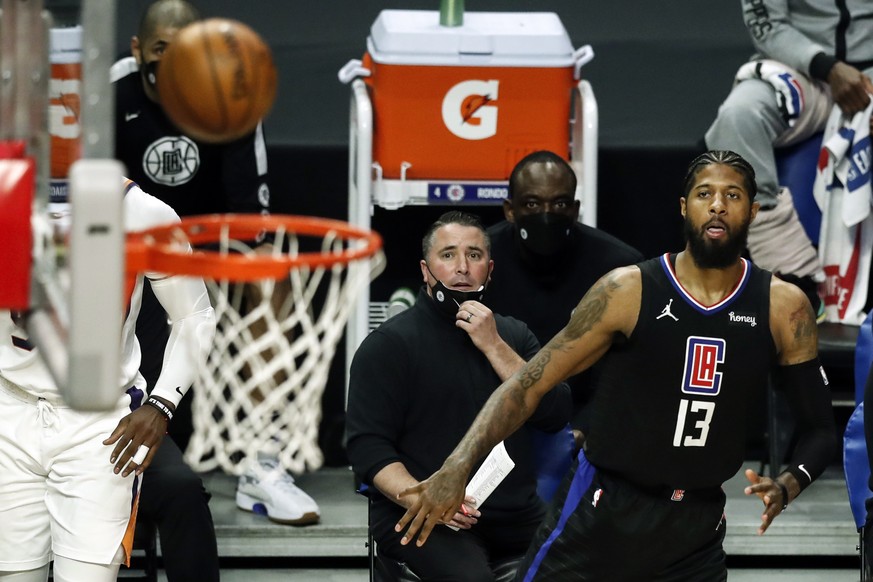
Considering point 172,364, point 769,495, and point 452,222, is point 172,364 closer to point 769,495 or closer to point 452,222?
point 452,222

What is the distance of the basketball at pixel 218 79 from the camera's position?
325 cm

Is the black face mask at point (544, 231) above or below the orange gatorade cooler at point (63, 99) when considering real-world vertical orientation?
below

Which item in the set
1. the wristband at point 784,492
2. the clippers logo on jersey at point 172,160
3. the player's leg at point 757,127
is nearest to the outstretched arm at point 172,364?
the clippers logo on jersey at point 172,160

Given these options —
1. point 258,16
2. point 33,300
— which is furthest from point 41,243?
point 258,16

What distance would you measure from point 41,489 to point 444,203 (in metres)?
2.23

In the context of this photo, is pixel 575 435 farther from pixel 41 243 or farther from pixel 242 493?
pixel 41 243

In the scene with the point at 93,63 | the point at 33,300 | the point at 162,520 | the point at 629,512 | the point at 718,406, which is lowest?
the point at 162,520

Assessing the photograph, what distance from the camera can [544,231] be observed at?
220 inches

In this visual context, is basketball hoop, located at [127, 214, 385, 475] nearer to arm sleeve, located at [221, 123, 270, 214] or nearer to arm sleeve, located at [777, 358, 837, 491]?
arm sleeve, located at [777, 358, 837, 491]

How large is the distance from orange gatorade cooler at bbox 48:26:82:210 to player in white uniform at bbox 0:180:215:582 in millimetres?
303

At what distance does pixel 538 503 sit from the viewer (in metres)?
4.95

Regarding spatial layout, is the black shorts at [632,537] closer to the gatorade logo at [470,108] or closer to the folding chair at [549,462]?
the folding chair at [549,462]

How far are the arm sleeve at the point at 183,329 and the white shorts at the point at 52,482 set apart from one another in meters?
0.20

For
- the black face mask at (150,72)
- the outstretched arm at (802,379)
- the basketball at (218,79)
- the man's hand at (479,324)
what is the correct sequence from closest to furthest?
the basketball at (218,79), the outstretched arm at (802,379), the man's hand at (479,324), the black face mask at (150,72)
